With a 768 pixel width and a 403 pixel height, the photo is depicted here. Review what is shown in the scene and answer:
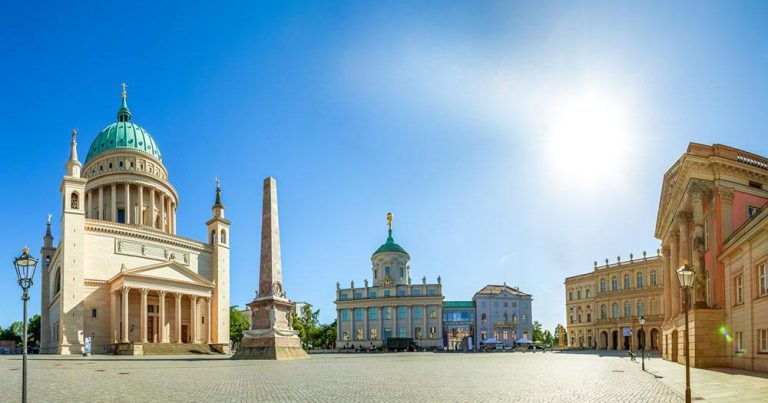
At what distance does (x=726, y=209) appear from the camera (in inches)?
1160

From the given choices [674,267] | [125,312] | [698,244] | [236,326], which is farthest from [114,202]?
[698,244]

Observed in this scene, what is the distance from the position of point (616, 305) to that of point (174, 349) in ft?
209

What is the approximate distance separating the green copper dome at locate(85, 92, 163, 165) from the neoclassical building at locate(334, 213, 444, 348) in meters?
42.7

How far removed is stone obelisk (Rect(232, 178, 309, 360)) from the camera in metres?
40.7

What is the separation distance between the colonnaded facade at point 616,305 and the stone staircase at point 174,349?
173 feet

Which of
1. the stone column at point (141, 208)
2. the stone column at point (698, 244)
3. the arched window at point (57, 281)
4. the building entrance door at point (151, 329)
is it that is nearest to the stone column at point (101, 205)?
the stone column at point (141, 208)

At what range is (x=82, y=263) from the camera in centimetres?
6588

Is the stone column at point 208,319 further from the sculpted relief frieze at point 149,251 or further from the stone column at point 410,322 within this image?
the stone column at point 410,322

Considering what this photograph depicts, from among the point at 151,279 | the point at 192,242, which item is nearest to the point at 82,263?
the point at 151,279

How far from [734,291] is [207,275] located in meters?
66.7

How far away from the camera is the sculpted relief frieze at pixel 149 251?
70.9 meters

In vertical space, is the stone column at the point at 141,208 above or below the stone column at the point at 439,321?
above

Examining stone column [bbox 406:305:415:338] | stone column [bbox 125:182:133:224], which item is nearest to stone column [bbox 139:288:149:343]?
stone column [bbox 125:182:133:224]

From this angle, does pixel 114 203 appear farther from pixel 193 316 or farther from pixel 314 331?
pixel 314 331
